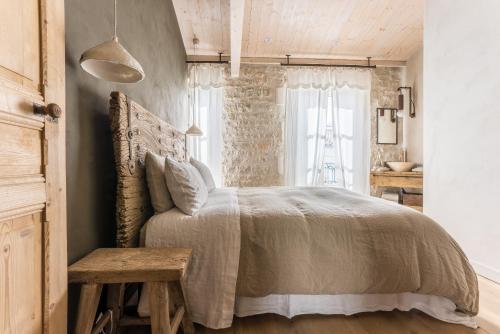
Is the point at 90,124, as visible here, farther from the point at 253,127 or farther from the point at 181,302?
the point at 253,127

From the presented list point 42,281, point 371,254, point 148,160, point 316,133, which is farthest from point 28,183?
point 316,133

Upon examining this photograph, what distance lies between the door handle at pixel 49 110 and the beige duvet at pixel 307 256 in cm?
79

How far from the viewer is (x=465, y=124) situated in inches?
95.4

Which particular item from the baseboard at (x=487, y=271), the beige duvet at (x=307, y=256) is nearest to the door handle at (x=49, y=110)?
the beige duvet at (x=307, y=256)

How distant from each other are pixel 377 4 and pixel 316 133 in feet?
6.57

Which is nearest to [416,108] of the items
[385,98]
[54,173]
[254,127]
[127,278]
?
[385,98]

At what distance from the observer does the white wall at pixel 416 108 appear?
4.24 meters

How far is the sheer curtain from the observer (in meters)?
4.37

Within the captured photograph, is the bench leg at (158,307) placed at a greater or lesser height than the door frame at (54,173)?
lesser

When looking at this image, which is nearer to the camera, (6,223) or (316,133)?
(6,223)

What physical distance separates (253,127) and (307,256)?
3217 millimetres

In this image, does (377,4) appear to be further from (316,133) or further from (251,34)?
(316,133)

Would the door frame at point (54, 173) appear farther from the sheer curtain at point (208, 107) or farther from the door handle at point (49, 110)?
the sheer curtain at point (208, 107)

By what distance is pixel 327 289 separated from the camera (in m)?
1.48
